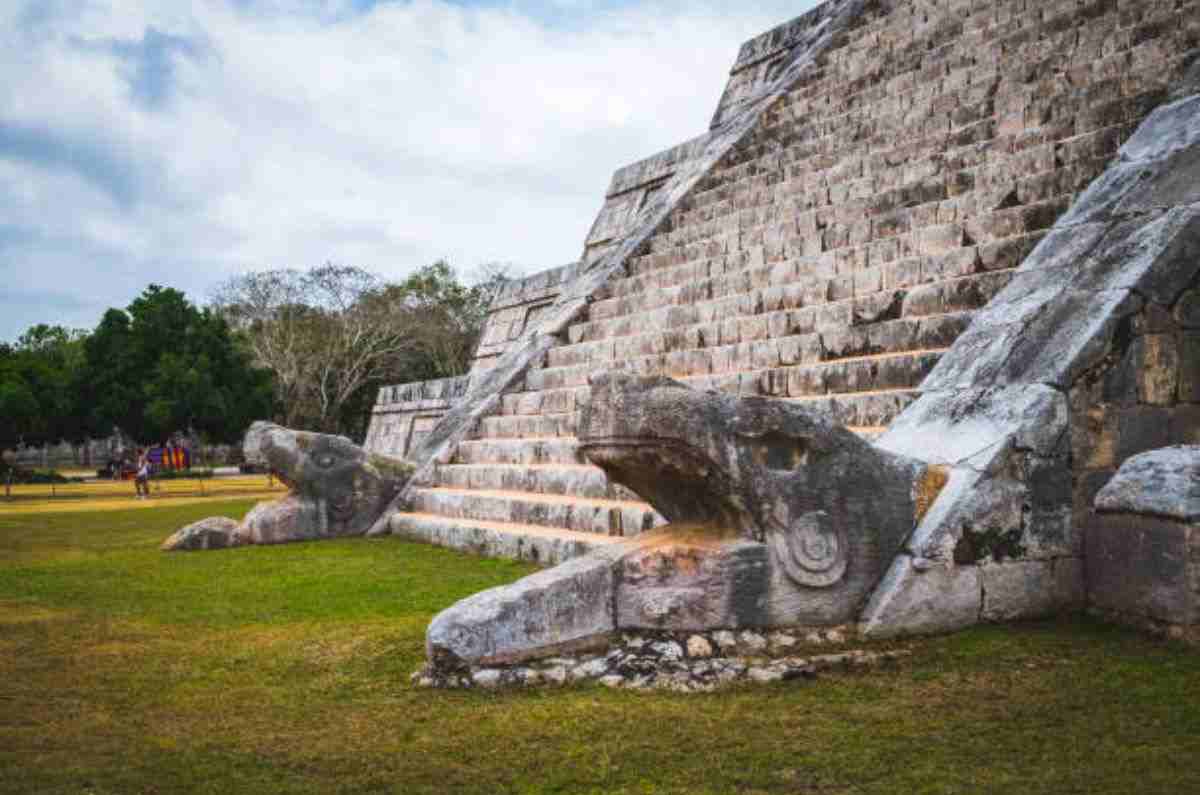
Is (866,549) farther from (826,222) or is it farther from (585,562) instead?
(826,222)

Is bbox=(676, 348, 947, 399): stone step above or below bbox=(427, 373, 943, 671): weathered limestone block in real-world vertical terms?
above

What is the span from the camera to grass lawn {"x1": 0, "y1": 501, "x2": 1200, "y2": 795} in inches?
116

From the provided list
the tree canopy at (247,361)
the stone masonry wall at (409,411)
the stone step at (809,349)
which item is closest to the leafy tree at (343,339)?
the tree canopy at (247,361)

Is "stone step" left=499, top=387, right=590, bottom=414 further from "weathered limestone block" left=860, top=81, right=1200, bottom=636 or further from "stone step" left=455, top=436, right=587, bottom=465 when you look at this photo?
"weathered limestone block" left=860, top=81, right=1200, bottom=636

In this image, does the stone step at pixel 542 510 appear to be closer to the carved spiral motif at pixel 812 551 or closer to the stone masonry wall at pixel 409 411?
the carved spiral motif at pixel 812 551

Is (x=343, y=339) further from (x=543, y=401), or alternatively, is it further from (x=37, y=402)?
(x=543, y=401)

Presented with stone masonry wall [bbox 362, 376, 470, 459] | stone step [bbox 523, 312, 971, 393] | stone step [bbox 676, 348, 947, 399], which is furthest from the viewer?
stone masonry wall [bbox 362, 376, 470, 459]

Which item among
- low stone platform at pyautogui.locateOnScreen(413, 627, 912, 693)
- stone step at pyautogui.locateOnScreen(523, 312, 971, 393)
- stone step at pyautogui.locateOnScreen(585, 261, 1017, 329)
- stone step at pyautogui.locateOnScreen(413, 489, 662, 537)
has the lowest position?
low stone platform at pyautogui.locateOnScreen(413, 627, 912, 693)

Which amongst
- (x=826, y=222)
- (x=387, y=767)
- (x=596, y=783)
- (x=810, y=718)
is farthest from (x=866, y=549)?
(x=826, y=222)

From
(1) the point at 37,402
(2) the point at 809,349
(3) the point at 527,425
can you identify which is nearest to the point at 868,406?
(2) the point at 809,349

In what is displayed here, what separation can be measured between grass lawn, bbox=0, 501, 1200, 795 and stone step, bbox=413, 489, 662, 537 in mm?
1638

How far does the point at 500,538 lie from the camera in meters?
7.42

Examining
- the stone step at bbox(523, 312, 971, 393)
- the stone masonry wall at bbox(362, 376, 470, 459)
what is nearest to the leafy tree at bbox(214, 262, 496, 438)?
the stone masonry wall at bbox(362, 376, 470, 459)

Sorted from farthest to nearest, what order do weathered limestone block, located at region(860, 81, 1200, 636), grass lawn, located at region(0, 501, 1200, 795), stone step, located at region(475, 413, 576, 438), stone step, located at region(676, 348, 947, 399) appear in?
stone step, located at region(475, 413, 576, 438), stone step, located at region(676, 348, 947, 399), weathered limestone block, located at region(860, 81, 1200, 636), grass lawn, located at region(0, 501, 1200, 795)
